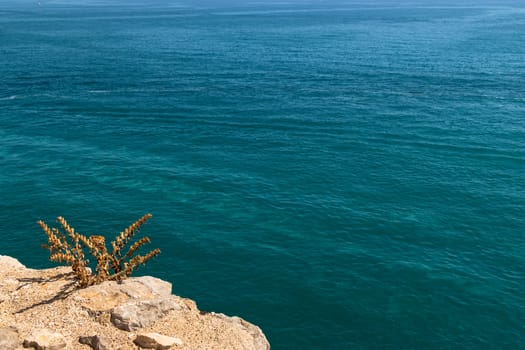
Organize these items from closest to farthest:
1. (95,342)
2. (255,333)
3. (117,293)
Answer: (95,342), (117,293), (255,333)

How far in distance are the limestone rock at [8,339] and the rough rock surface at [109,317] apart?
0.09 metres

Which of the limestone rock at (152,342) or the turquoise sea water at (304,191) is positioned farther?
the turquoise sea water at (304,191)

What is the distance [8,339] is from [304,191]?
55.3 meters

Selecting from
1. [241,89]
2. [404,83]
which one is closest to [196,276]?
[241,89]

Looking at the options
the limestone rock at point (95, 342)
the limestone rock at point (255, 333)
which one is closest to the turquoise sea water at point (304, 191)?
the limestone rock at point (255, 333)

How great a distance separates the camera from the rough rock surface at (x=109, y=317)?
46938 millimetres

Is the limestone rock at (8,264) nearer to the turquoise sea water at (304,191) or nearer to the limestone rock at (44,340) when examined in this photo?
the turquoise sea water at (304,191)

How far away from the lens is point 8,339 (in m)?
45.1

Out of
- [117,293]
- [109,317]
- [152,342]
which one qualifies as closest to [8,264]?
[117,293]

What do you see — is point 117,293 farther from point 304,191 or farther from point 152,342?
point 304,191

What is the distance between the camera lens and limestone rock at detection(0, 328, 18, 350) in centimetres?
4444

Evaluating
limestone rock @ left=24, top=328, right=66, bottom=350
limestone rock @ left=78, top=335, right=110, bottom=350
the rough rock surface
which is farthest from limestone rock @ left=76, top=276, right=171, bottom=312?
limestone rock @ left=24, top=328, right=66, bottom=350

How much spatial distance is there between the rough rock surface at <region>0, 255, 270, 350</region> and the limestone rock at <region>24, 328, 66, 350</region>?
0.28 feet

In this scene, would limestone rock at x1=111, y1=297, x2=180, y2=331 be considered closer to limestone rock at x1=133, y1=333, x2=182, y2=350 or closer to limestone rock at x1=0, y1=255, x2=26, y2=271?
limestone rock at x1=133, y1=333, x2=182, y2=350
